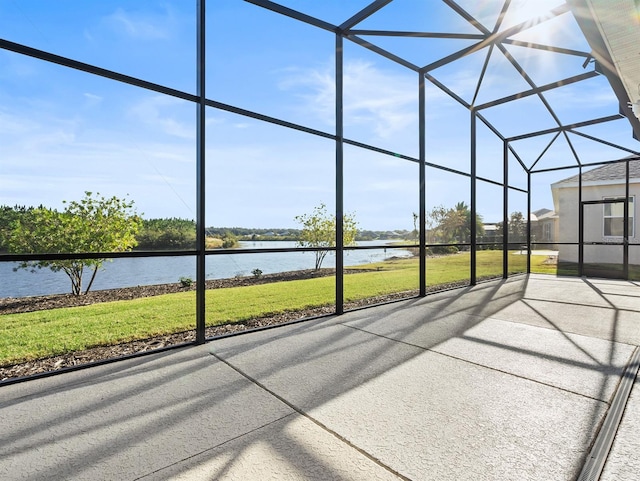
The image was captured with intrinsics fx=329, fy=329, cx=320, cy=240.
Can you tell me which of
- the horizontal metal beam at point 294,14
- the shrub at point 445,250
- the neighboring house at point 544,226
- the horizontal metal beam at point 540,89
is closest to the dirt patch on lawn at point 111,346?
the shrub at point 445,250

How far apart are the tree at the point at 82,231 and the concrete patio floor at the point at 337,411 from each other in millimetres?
1829

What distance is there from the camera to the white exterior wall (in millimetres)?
8938

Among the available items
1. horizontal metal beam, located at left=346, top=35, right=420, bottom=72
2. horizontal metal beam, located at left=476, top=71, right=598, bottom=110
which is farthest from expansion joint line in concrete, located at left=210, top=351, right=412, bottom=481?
horizontal metal beam, located at left=476, top=71, right=598, bottom=110

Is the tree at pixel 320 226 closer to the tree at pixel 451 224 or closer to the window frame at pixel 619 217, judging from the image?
the tree at pixel 451 224

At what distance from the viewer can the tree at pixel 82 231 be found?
12.0 ft

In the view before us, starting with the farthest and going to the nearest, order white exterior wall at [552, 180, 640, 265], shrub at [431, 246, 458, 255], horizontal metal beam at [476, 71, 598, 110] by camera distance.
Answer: white exterior wall at [552, 180, 640, 265]
shrub at [431, 246, 458, 255]
horizontal metal beam at [476, 71, 598, 110]

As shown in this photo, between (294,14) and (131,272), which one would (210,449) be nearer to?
(131,272)

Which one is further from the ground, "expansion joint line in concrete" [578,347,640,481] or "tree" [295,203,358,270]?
"tree" [295,203,358,270]

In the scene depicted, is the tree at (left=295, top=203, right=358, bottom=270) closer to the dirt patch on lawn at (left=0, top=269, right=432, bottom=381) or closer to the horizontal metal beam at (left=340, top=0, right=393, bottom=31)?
the dirt patch on lawn at (left=0, top=269, right=432, bottom=381)

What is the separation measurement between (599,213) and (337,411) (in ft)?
36.1

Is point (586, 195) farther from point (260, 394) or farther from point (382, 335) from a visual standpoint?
point (260, 394)

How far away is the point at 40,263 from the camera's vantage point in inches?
149

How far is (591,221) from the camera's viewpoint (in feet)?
31.3

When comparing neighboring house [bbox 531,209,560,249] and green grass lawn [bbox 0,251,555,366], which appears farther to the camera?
neighboring house [bbox 531,209,560,249]
